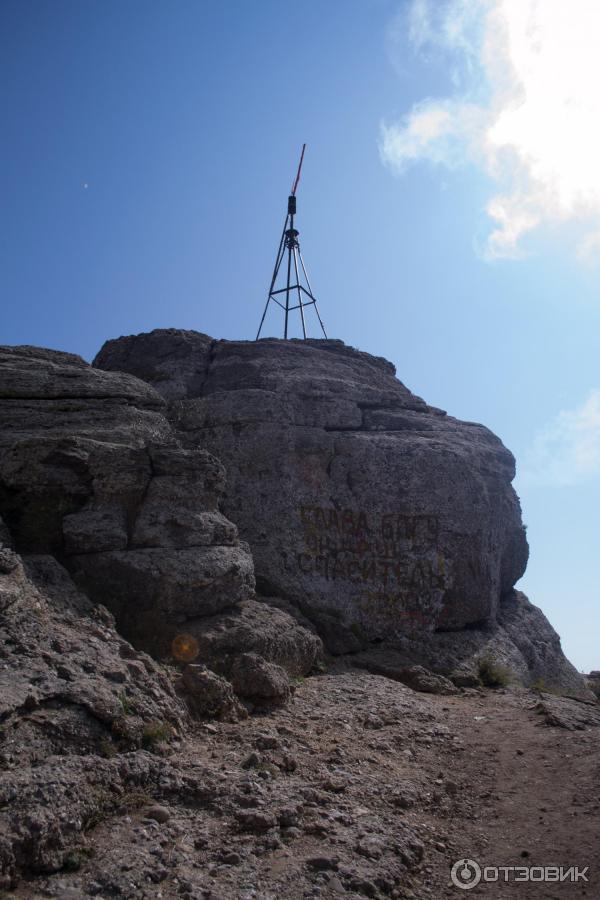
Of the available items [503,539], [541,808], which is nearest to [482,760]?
[541,808]

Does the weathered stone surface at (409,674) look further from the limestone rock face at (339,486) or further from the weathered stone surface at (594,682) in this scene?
the weathered stone surface at (594,682)

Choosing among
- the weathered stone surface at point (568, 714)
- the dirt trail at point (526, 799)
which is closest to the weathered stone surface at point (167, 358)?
the dirt trail at point (526, 799)

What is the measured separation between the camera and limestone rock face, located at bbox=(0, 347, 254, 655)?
766cm

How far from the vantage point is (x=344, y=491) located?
11281mm

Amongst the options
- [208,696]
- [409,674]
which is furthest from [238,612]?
[409,674]

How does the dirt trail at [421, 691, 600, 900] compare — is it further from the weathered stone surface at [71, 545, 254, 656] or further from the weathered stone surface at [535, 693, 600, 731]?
the weathered stone surface at [71, 545, 254, 656]

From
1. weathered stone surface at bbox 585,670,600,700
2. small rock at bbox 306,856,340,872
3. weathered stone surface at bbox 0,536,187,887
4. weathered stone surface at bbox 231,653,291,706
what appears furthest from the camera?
weathered stone surface at bbox 585,670,600,700

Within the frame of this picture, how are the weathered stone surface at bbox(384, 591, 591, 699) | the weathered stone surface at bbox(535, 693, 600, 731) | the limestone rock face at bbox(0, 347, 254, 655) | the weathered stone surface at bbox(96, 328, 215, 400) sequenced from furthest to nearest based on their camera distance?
the weathered stone surface at bbox(96, 328, 215, 400) → the weathered stone surface at bbox(384, 591, 591, 699) → the weathered stone surface at bbox(535, 693, 600, 731) → the limestone rock face at bbox(0, 347, 254, 655)

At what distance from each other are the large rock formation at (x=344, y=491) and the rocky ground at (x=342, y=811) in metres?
2.84

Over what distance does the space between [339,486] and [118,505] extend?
408 centimetres

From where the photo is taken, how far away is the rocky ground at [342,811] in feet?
14.3

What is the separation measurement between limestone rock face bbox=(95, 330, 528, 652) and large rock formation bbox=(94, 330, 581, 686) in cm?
2

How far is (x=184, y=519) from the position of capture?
27.6 ft

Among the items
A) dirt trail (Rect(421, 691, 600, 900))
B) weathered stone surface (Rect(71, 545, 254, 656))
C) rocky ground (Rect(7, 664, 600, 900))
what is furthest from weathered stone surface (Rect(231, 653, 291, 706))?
dirt trail (Rect(421, 691, 600, 900))
